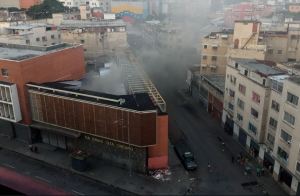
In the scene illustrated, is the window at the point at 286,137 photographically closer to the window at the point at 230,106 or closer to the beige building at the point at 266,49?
the window at the point at 230,106

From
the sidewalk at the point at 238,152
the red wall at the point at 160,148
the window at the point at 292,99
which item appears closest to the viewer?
the window at the point at 292,99

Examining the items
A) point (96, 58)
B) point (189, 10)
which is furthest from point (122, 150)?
point (189, 10)

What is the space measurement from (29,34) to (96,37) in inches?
538

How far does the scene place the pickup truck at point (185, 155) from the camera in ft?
118

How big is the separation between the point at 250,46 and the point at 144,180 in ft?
95.8

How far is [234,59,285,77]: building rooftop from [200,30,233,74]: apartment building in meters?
16.3

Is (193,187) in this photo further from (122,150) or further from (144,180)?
(122,150)

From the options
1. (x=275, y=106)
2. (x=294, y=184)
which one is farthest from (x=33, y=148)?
(x=294, y=184)

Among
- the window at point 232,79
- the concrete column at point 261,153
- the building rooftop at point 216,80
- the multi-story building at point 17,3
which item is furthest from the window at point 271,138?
the multi-story building at point 17,3

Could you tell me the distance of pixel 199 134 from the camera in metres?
45.5

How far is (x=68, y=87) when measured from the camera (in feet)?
130

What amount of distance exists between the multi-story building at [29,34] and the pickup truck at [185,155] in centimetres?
4117

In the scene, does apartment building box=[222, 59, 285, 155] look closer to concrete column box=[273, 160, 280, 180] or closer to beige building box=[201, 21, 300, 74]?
concrete column box=[273, 160, 280, 180]

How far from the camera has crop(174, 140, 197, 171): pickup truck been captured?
118ft
